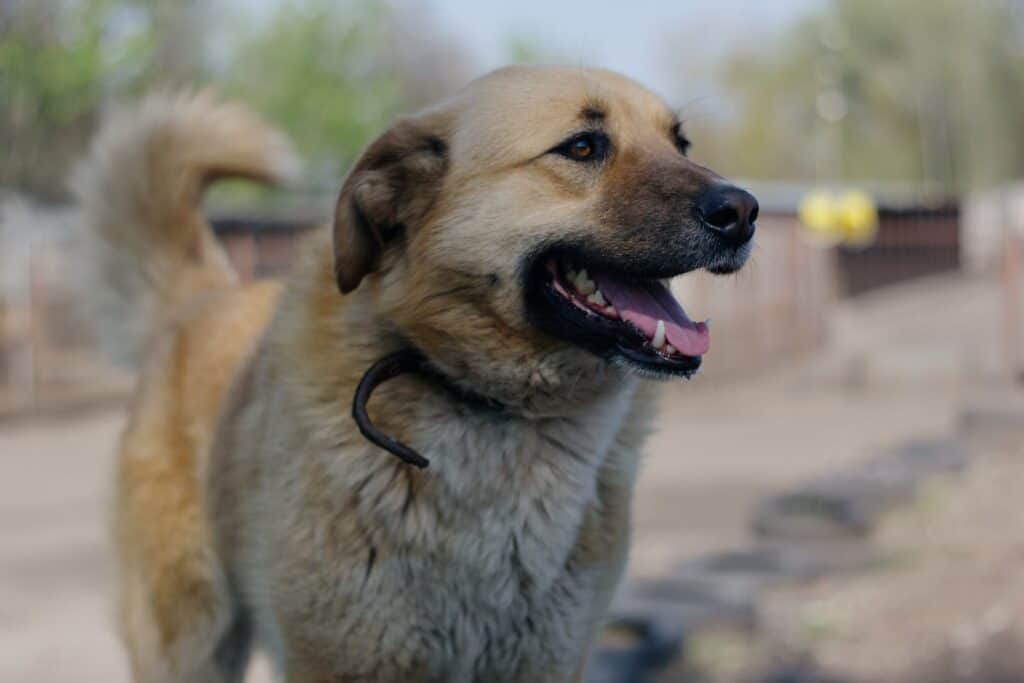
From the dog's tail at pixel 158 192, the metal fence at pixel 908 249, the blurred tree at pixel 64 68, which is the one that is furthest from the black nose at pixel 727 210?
the metal fence at pixel 908 249

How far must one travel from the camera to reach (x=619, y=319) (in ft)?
8.64

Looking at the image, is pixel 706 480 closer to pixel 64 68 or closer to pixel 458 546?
pixel 64 68

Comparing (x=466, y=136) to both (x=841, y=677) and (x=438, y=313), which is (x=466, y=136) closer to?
(x=438, y=313)

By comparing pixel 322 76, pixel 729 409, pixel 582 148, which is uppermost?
pixel 582 148

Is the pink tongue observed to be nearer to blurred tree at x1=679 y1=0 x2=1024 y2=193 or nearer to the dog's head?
the dog's head

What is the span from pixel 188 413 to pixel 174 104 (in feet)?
3.76

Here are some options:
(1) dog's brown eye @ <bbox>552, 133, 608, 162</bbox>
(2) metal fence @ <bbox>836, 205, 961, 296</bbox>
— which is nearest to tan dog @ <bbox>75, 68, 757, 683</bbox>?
(1) dog's brown eye @ <bbox>552, 133, 608, 162</bbox>

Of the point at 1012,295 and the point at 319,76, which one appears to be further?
the point at 319,76

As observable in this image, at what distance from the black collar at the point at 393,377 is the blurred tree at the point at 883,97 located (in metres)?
42.1

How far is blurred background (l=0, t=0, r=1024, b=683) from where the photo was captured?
16.3 ft

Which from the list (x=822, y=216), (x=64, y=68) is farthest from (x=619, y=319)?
(x=822, y=216)

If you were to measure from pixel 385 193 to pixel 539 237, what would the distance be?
0.37m

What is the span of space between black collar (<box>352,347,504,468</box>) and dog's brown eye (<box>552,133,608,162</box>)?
0.54 metres

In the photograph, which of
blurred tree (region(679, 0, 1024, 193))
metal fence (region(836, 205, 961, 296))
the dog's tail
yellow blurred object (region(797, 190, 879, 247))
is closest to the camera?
the dog's tail
